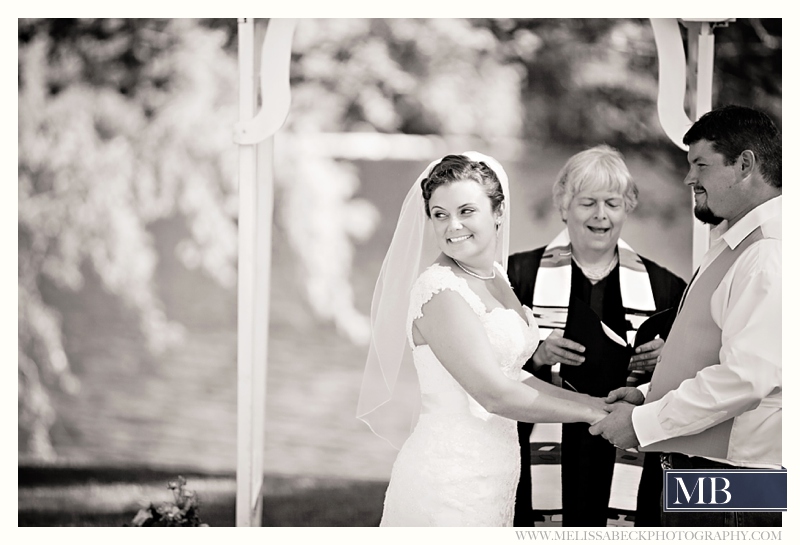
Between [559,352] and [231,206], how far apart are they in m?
1.79

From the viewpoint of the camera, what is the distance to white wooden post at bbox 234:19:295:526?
384cm

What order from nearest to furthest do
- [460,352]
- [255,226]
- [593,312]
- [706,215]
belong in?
[460,352], [706,215], [593,312], [255,226]

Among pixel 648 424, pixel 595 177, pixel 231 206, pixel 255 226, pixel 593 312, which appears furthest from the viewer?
pixel 231 206

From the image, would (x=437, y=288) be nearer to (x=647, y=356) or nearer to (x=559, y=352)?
(x=559, y=352)

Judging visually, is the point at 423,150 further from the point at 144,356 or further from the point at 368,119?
the point at 144,356

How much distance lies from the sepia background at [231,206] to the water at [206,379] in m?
0.01

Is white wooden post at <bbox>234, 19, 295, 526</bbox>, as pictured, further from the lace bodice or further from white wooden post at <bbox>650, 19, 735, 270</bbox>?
white wooden post at <bbox>650, 19, 735, 270</bbox>

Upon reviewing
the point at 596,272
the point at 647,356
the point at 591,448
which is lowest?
the point at 591,448

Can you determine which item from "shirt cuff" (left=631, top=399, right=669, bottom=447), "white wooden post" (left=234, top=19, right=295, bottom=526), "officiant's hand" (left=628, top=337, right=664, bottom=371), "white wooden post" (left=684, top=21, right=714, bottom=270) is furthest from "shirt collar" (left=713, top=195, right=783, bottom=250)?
"white wooden post" (left=234, top=19, right=295, bottom=526)

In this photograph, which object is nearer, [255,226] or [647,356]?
[647,356]

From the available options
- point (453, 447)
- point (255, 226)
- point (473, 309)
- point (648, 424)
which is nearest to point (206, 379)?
point (255, 226)

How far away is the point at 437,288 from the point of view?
120 inches

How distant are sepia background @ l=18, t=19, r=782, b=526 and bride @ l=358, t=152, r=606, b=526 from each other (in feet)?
2.42

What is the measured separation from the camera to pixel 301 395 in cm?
414
